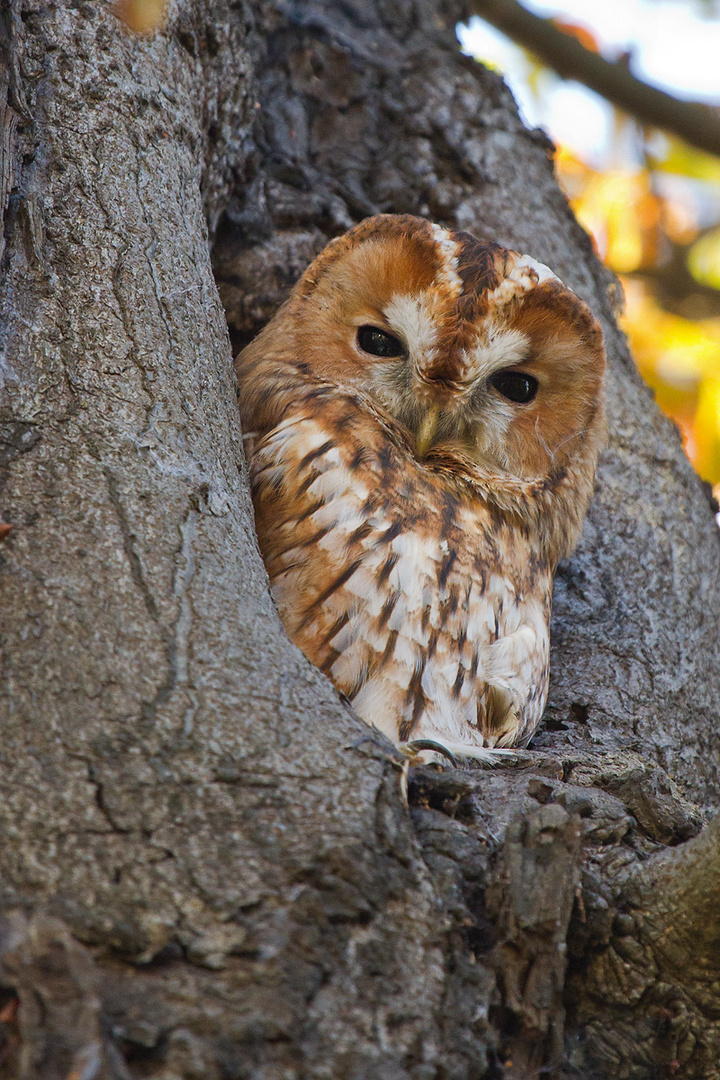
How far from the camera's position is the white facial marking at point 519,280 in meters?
2.02

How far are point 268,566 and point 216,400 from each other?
0.35 meters

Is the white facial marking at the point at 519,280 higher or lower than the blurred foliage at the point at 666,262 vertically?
lower

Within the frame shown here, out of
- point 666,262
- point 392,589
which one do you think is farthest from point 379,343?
point 666,262

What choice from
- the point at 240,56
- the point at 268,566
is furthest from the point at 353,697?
the point at 240,56

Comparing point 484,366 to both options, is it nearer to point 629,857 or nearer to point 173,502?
point 173,502

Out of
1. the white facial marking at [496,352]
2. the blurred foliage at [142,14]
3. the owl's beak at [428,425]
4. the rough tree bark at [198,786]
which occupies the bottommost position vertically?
the rough tree bark at [198,786]

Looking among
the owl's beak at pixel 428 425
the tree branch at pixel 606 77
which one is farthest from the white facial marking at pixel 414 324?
the tree branch at pixel 606 77

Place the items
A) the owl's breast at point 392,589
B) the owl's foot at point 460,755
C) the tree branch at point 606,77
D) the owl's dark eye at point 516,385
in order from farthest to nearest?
1. the tree branch at point 606,77
2. the owl's dark eye at point 516,385
3. the owl's breast at point 392,589
4. the owl's foot at point 460,755

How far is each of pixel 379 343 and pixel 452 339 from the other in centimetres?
19

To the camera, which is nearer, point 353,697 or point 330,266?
point 353,697

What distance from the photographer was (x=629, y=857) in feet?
4.27

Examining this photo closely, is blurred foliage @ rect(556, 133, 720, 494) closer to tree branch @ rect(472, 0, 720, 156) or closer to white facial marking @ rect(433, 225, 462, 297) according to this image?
tree branch @ rect(472, 0, 720, 156)

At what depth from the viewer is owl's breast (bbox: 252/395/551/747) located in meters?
1.76

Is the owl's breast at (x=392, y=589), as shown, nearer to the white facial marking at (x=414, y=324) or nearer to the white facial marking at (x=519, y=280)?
the white facial marking at (x=414, y=324)
